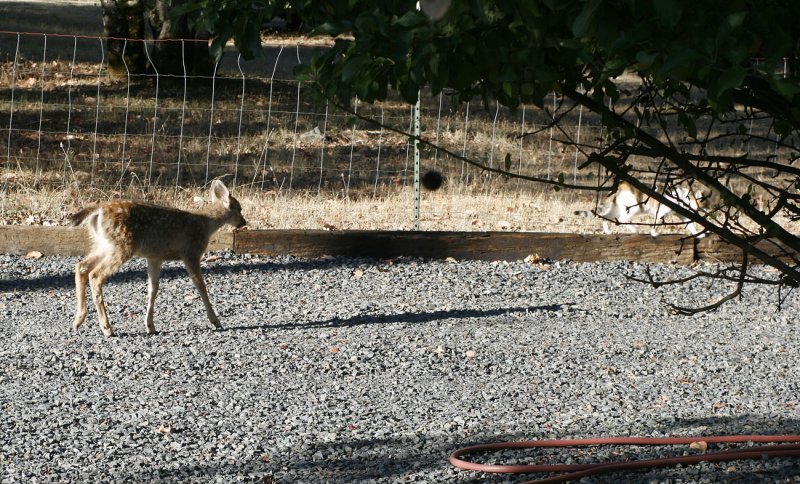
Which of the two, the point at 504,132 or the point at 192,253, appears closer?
the point at 192,253

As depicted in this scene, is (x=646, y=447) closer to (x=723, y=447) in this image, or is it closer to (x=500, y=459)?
(x=723, y=447)

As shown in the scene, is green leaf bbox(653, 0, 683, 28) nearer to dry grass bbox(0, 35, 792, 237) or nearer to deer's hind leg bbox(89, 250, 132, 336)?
deer's hind leg bbox(89, 250, 132, 336)

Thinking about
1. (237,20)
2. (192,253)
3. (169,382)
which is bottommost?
(169,382)

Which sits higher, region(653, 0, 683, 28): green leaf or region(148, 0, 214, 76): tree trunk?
region(148, 0, 214, 76): tree trunk

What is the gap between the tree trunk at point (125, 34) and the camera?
2050 centimetres

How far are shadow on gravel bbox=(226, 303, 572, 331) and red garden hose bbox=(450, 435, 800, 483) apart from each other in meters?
3.04

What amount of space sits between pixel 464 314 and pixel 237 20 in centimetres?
597

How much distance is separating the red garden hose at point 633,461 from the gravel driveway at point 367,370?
6cm

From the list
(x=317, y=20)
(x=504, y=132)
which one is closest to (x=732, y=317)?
(x=317, y=20)

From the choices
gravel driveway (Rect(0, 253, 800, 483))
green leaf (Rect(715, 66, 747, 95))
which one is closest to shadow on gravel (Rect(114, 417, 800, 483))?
gravel driveway (Rect(0, 253, 800, 483))

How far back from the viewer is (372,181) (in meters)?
15.4

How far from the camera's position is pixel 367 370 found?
23.2 feet

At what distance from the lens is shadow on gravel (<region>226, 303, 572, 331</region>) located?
827 centimetres

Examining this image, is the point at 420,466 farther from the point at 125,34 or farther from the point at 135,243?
the point at 125,34
